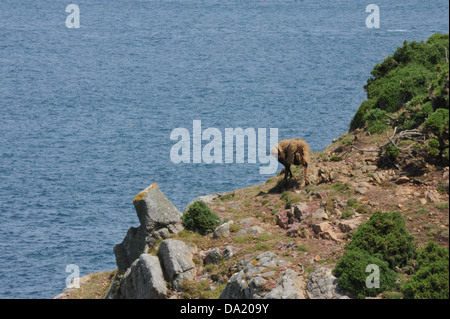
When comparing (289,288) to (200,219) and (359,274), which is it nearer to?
(359,274)

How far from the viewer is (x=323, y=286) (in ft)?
110

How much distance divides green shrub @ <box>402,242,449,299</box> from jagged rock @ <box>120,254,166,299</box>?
14880 mm

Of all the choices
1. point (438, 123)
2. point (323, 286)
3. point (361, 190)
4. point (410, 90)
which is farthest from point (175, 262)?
point (410, 90)

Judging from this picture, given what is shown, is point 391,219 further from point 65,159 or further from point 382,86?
point 65,159

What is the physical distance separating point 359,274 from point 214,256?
11.6 meters

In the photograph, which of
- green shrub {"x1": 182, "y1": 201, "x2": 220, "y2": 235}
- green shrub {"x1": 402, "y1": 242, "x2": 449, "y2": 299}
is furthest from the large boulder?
green shrub {"x1": 402, "y1": 242, "x2": 449, "y2": 299}

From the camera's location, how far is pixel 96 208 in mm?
143000

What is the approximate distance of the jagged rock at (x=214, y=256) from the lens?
41531mm

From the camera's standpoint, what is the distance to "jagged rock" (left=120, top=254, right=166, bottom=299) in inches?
1576

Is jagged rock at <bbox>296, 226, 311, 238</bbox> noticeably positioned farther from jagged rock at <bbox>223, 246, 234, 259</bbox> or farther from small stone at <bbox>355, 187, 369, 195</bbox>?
jagged rock at <bbox>223, 246, 234, 259</bbox>

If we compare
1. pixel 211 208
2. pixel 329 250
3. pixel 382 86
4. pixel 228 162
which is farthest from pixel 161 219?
pixel 228 162

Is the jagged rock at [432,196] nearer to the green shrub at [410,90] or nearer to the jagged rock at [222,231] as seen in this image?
the green shrub at [410,90]

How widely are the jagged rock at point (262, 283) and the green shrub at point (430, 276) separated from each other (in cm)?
537

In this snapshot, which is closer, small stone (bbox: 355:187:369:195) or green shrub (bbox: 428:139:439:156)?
green shrub (bbox: 428:139:439:156)
